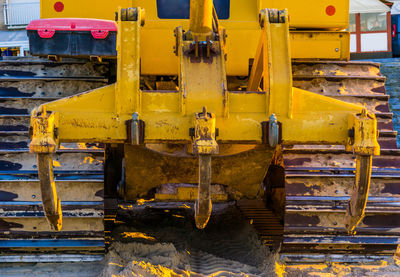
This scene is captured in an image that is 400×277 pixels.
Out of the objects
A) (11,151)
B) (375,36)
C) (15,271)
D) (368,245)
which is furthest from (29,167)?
(375,36)

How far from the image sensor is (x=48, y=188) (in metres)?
2.99

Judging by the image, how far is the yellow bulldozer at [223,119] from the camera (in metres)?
3.09

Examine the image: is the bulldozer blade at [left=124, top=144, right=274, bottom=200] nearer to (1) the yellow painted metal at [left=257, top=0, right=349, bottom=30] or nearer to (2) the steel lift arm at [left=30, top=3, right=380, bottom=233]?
(2) the steel lift arm at [left=30, top=3, right=380, bottom=233]

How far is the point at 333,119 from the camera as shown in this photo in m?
3.19

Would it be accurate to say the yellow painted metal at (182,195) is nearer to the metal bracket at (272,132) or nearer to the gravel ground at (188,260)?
the gravel ground at (188,260)

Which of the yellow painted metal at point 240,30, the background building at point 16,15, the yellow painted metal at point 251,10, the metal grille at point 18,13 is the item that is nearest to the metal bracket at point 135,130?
the yellow painted metal at point 240,30

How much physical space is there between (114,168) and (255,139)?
6.20 feet

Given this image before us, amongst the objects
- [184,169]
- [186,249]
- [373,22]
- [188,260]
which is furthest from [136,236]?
[373,22]

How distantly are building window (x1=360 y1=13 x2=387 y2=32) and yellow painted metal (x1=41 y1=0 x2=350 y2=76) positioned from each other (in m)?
16.9

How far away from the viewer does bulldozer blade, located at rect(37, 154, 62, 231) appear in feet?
9.60

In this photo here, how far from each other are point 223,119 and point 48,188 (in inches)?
44.5

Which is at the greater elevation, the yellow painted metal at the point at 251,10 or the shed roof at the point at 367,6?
the shed roof at the point at 367,6

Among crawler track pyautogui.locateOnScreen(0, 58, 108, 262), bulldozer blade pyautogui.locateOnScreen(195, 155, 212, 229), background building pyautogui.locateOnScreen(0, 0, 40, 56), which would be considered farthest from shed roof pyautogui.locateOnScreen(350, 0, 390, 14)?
bulldozer blade pyautogui.locateOnScreen(195, 155, 212, 229)

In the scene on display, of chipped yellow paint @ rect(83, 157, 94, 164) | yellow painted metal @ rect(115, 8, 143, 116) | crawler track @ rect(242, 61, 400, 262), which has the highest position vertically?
yellow painted metal @ rect(115, 8, 143, 116)
